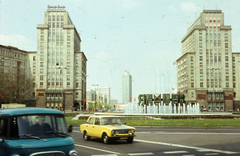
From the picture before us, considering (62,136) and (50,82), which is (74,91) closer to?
(50,82)

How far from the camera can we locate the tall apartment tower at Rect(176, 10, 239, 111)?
102 metres

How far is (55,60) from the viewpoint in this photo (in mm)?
100375

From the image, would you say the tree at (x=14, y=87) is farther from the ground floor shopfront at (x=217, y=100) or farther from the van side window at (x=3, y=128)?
the ground floor shopfront at (x=217, y=100)

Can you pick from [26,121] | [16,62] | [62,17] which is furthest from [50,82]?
[26,121]

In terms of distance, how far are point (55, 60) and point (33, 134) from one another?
97576 mm

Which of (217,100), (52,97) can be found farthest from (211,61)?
(52,97)

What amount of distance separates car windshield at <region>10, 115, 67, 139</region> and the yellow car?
6.61 m

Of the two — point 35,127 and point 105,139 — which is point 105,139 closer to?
point 105,139

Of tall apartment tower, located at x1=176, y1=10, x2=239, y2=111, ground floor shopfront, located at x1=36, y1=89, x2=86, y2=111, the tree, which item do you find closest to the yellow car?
the tree

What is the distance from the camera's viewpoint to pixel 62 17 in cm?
10150

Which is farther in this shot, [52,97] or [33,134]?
[52,97]

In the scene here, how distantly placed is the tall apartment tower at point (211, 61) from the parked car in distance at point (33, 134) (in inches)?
3925

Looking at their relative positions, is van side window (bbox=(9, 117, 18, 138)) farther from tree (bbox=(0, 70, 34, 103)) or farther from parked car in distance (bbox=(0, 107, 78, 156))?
tree (bbox=(0, 70, 34, 103))

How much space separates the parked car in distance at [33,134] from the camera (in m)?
5.51
